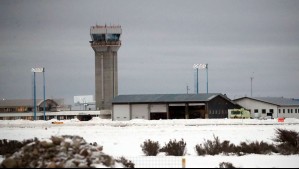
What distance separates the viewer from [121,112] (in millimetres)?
87188

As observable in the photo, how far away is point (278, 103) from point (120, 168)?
73.4m

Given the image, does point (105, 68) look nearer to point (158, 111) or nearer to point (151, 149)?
point (158, 111)

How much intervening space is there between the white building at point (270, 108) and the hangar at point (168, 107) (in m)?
5.44

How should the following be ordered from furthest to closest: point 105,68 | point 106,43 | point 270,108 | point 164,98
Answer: point 106,43 < point 105,68 < point 270,108 < point 164,98

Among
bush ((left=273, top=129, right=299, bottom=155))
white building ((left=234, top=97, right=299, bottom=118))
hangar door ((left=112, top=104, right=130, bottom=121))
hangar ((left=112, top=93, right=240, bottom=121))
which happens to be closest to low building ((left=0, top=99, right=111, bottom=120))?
hangar door ((left=112, top=104, right=130, bottom=121))

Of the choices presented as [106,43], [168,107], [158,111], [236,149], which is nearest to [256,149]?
[236,149]

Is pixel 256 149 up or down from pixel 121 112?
down

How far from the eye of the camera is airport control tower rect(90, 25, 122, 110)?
425ft

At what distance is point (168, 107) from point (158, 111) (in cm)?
166

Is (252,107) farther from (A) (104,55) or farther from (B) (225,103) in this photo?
(A) (104,55)

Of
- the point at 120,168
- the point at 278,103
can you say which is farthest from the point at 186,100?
the point at 120,168

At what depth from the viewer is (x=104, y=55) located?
430ft

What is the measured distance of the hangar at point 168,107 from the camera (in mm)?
84688

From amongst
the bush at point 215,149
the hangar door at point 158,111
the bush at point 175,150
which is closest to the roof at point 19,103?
the hangar door at point 158,111
